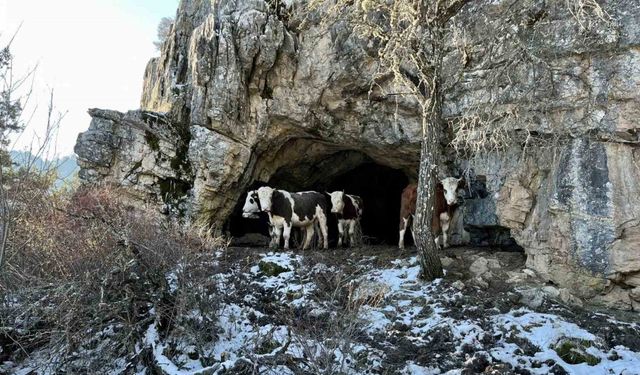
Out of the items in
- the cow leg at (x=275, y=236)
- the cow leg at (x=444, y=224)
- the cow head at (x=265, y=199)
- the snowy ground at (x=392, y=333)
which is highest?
the cow head at (x=265, y=199)

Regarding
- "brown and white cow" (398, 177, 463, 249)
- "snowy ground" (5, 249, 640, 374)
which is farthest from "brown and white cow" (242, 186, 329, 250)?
"snowy ground" (5, 249, 640, 374)

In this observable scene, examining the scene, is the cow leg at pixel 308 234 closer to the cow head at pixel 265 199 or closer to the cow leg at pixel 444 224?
the cow head at pixel 265 199

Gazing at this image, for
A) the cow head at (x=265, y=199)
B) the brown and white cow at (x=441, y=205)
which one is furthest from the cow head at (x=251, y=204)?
the brown and white cow at (x=441, y=205)

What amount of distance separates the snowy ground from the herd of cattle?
103 inches

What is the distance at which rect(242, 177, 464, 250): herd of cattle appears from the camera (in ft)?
34.8

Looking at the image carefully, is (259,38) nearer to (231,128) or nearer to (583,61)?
(231,128)

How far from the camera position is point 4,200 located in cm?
370

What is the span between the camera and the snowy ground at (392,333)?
5223mm

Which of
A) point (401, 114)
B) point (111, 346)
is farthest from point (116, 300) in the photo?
point (401, 114)

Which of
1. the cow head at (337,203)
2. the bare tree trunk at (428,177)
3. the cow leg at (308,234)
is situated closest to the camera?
the bare tree trunk at (428,177)

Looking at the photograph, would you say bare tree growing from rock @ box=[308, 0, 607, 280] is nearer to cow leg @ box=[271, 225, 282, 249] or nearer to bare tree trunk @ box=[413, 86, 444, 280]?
bare tree trunk @ box=[413, 86, 444, 280]

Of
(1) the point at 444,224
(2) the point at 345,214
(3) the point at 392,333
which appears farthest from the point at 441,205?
(3) the point at 392,333

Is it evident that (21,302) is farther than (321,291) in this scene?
No

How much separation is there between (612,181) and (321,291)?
15.4ft
